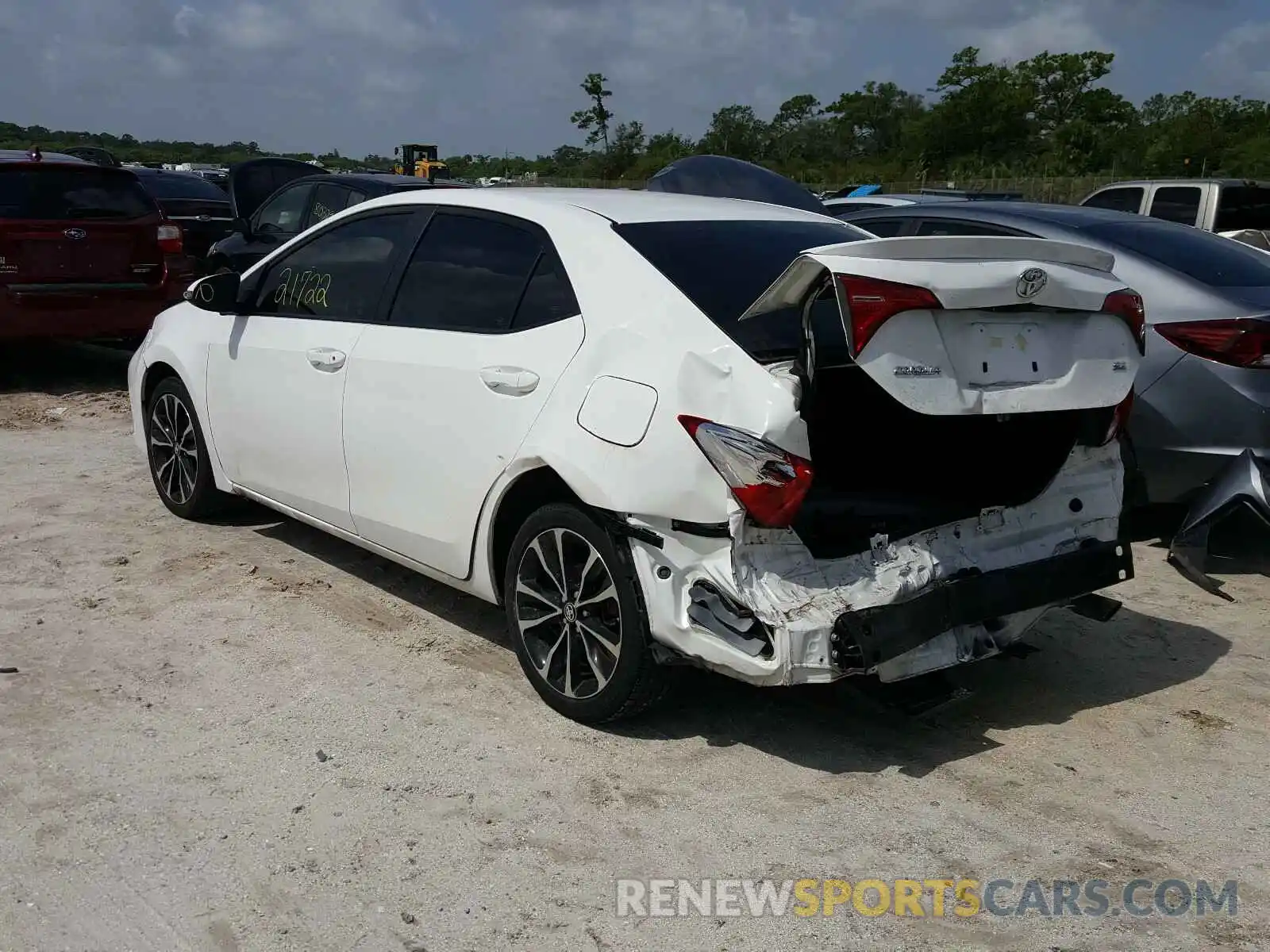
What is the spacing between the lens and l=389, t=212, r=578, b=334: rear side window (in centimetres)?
427

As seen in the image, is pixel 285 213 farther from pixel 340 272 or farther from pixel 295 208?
pixel 340 272

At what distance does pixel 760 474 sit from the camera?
3.46m

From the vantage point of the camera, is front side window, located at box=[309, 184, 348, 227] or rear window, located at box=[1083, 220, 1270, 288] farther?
front side window, located at box=[309, 184, 348, 227]

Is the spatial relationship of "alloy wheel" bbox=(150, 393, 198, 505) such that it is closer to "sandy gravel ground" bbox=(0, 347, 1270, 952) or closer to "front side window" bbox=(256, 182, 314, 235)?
"sandy gravel ground" bbox=(0, 347, 1270, 952)

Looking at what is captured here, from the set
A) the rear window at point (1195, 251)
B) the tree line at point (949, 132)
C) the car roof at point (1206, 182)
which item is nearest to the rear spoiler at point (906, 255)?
the rear window at point (1195, 251)

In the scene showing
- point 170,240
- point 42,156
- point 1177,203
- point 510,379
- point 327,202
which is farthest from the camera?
point 1177,203

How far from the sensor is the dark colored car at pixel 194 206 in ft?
51.3

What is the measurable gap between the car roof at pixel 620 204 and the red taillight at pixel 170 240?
6030 mm

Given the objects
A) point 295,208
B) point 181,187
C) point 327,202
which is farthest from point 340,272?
point 181,187

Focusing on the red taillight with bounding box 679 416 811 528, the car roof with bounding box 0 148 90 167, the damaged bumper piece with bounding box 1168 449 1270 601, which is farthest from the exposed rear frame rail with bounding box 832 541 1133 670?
the car roof with bounding box 0 148 90 167

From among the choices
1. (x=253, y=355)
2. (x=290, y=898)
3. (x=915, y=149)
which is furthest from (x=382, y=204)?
(x=915, y=149)

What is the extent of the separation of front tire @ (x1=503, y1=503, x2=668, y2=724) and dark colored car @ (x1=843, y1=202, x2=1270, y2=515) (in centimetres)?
277

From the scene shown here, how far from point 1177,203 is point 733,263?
11.3 m

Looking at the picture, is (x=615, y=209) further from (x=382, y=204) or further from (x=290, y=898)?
(x=290, y=898)
